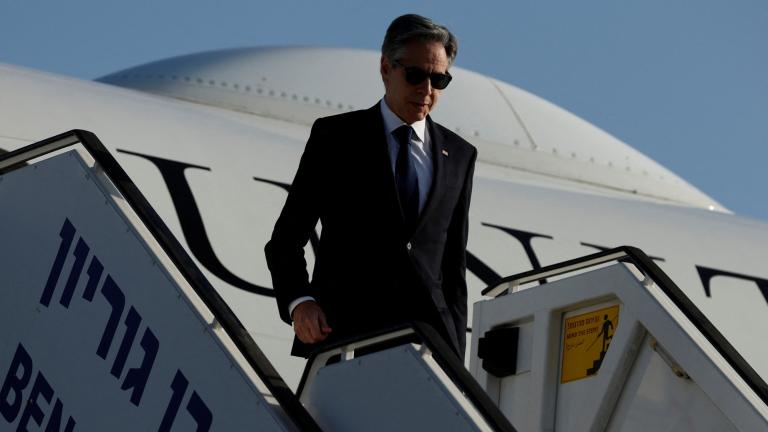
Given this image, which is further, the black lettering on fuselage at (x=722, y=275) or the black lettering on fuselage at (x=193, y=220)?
the black lettering on fuselage at (x=722, y=275)

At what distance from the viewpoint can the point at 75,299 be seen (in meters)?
4.10

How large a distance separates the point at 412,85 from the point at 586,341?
218cm

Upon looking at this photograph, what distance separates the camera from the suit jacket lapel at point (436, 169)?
3652mm

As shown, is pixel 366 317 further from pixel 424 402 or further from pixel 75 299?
pixel 75 299

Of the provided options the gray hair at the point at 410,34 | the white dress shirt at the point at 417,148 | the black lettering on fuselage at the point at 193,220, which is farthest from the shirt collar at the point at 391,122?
the black lettering on fuselage at the point at 193,220

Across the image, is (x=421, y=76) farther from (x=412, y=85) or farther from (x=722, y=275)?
(x=722, y=275)

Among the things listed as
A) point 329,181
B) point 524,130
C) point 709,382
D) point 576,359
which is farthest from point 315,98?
point 329,181

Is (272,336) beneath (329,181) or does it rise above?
beneath

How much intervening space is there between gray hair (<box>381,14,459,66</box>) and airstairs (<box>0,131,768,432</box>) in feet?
2.42

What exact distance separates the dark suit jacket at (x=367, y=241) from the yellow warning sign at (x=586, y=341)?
5.92 ft

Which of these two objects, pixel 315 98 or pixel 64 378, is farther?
pixel 315 98

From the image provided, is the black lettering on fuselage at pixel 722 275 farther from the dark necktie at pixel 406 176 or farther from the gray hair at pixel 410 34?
the gray hair at pixel 410 34

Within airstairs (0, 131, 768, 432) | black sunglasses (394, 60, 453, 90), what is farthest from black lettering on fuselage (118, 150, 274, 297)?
black sunglasses (394, 60, 453, 90)

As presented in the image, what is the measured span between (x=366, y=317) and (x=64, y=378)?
39.2 inches
